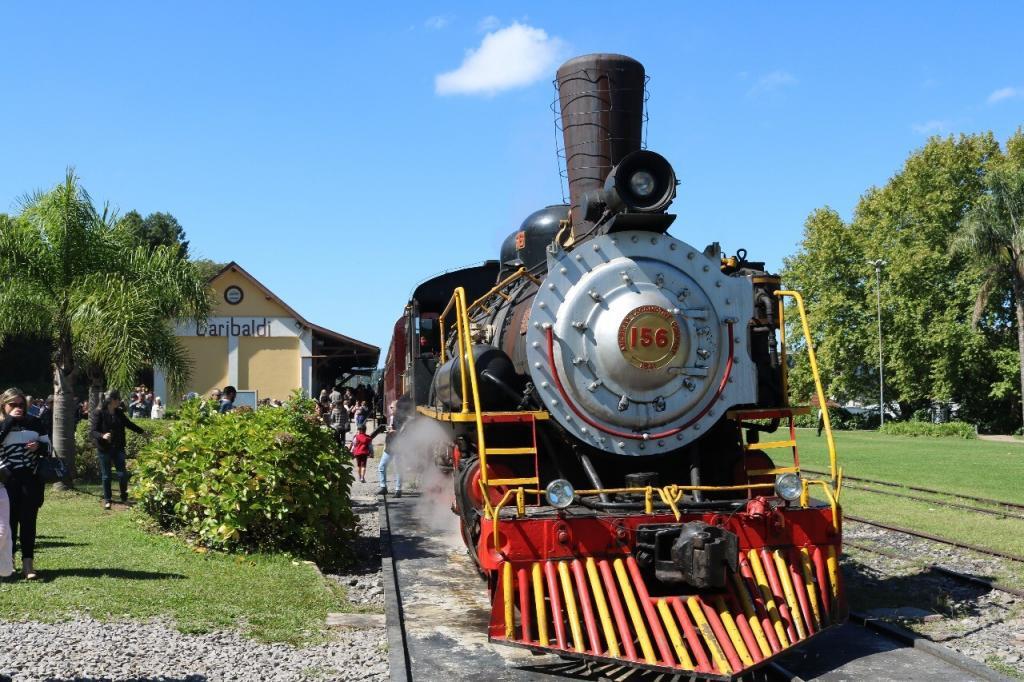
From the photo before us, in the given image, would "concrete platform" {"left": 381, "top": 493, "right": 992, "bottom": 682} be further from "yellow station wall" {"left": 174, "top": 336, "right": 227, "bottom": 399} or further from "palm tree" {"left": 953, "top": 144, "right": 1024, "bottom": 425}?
"palm tree" {"left": 953, "top": 144, "right": 1024, "bottom": 425}

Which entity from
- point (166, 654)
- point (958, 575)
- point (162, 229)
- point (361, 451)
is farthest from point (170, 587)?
point (162, 229)

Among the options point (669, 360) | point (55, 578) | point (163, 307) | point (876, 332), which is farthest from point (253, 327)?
point (669, 360)

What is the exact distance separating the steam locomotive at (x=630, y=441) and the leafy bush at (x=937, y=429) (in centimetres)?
3125

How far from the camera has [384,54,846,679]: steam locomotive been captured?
5789 millimetres

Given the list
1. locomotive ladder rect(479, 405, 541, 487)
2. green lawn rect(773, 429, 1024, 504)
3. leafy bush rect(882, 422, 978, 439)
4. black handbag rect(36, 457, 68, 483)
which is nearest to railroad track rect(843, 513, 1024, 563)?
green lawn rect(773, 429, 1024, 504)

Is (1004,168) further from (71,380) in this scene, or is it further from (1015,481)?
(71,380)

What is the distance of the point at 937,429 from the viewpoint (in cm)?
3634

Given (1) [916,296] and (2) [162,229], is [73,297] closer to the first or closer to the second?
(1) [916,296]

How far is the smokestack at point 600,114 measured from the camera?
8062 mm

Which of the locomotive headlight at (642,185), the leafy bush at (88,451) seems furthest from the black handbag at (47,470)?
the leafy bush at (88,451)

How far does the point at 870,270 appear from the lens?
1687 inches

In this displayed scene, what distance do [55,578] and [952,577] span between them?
7714mm

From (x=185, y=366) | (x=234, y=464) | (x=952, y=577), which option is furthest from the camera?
(x=185, y=366)

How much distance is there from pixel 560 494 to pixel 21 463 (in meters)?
4.80
